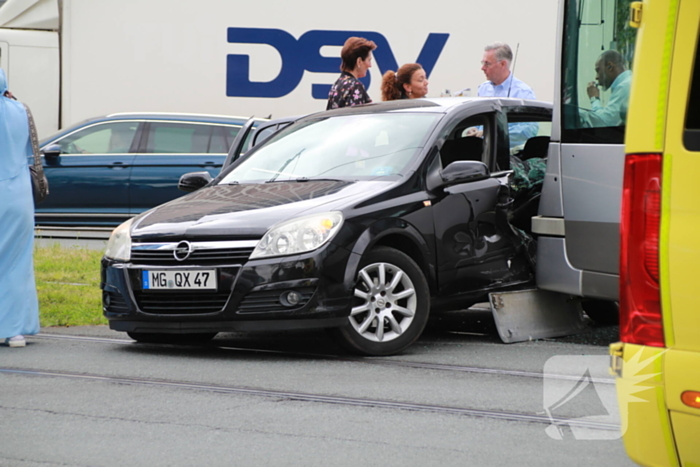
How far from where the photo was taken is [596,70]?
6270mm

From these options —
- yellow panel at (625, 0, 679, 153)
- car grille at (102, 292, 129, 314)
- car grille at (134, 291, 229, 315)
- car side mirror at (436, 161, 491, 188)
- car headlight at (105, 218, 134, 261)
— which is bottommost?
car grille at (102, 292, 129, 314)

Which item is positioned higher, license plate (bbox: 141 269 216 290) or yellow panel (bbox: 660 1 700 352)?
yellow panel (bbox: 660 1 700 352)

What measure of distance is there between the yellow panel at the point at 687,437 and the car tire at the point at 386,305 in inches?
138

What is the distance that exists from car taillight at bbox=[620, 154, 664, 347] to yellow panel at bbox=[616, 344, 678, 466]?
4 centimetres

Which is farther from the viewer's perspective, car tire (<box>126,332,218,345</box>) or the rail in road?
car tire (<box>126,332,218,345</box>)

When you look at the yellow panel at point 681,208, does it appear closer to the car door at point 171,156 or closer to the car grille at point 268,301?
the car grille at point 268,301

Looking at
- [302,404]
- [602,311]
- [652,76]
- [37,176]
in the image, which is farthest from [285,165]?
[652,76]

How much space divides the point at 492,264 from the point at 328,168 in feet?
4.05

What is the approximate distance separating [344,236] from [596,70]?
1.75 metres

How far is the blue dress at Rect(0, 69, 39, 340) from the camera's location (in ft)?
21.9

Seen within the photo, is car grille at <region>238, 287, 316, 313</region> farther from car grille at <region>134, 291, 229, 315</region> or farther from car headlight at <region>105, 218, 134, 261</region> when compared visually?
car headlight at <region>105, 218, 134, 261</region>

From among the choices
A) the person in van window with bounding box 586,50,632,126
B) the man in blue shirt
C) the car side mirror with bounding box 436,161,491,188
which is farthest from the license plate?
the man in blue shirt

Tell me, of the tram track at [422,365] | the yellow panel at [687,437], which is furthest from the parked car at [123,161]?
the yellow panel at [687,437]

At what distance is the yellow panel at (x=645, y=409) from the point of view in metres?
2.78
